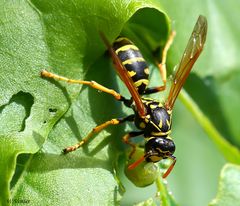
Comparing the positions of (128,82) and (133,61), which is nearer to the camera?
(128,82)

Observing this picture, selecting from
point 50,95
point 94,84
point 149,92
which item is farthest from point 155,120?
point 50,95

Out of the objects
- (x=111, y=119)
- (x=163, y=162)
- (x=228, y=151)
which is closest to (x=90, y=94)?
(x=111, y=119)

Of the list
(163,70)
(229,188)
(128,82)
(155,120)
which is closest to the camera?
(128,82)

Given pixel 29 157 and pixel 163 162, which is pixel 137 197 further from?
pixel 29 157

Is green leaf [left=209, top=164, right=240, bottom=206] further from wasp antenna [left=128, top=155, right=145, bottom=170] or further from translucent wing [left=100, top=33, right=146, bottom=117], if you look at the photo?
translucent wing [left=100, top=33, right=146, bottom=117]

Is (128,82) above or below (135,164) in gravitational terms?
above

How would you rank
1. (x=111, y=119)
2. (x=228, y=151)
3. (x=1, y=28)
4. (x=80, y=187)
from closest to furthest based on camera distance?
(x=1, y=28) < (x=80, y=187) < (x=111, y=119) < (x=228, y=151)

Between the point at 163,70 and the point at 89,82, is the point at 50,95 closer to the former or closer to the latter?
the point at 89,82

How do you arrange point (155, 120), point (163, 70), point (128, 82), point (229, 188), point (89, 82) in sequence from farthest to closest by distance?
point (163, 70)
point (155, 120)
point (229, 188)
point (128, 82)
point (89, 82)
